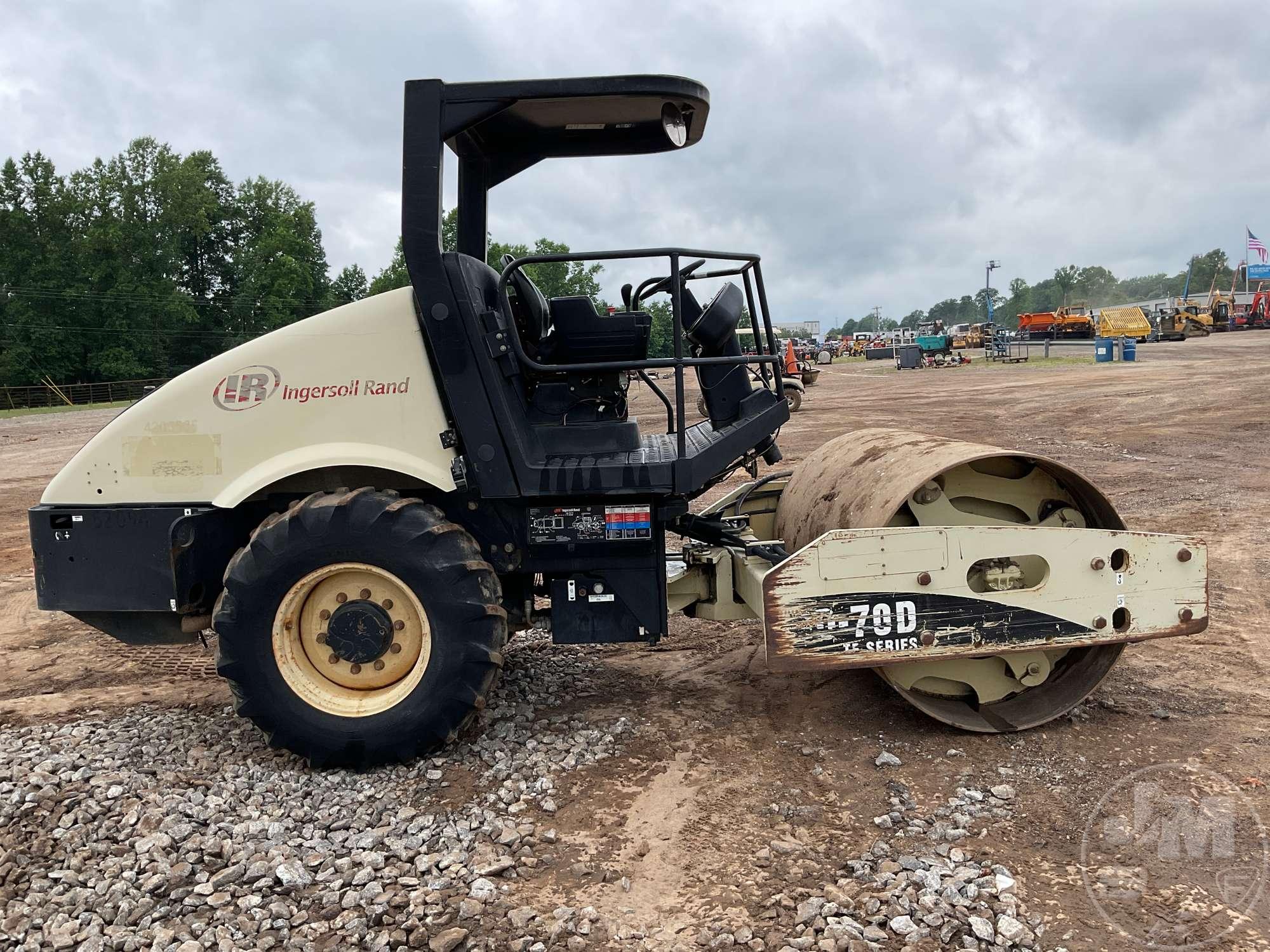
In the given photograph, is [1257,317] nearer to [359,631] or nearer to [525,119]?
[525,119]

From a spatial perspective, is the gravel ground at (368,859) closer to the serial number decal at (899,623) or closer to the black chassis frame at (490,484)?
the serial number decal at (899,623)

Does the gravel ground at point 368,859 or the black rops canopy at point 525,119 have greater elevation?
the black rops canopy at point 525,119

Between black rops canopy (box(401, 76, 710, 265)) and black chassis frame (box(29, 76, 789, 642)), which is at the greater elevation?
black rops canopy (box(401, 76, 710, 265))

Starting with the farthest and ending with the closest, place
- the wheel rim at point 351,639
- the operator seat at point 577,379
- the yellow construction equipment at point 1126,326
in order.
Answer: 1. the yellow construction equipment at point 1126,326
2. the operator seat at point 577,379
3. the wheel rim at point 351,639

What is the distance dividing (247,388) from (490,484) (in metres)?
1.16

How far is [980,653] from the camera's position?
407cm

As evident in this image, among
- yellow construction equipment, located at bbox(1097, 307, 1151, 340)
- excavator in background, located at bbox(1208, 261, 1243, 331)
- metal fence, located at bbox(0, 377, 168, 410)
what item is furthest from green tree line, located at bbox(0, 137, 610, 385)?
excavator in background, located at bbox(1208, 261, 1243, 331)

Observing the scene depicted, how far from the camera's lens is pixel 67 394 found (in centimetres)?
4747

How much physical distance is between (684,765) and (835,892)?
1.11 m

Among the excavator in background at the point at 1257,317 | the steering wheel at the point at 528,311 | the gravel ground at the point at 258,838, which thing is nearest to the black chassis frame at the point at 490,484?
the steering wheel at the point at 528,311

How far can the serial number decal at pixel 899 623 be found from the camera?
13.0 feet

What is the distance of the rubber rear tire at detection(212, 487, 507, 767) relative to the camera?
3918 mm

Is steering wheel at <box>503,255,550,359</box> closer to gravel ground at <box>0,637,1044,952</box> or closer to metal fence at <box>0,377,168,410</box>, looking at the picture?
gravel ground at <box>0,637,1044,952</box>

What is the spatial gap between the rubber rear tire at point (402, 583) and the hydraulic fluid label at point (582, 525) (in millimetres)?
329
